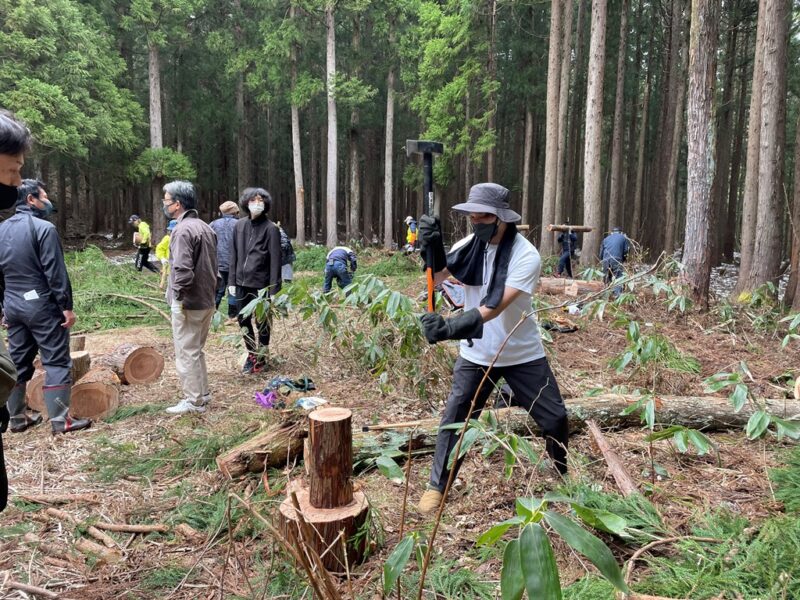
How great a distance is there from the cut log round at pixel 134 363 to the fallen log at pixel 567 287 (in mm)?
7280

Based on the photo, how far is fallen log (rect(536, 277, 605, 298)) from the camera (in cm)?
1108

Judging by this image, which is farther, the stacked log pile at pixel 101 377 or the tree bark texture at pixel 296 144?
the tree bark texture at pixel 296 144

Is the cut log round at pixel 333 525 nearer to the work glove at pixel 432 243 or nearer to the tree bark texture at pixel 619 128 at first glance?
the work glove at pixel 432 243

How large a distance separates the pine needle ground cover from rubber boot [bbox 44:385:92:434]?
5.8 inches

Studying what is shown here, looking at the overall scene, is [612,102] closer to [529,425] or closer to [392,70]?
[392,70]

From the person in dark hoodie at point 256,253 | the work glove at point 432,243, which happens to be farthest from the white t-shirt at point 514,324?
the person in dark hoodie at point 256,253

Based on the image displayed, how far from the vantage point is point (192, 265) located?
5055mm

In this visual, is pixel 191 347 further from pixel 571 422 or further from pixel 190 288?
pixel 571 422

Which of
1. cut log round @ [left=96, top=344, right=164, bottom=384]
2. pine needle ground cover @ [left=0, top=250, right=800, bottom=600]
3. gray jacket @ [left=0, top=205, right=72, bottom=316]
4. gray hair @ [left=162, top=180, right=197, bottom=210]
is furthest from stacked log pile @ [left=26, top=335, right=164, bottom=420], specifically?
gray hair @ [left=162, top=180, right=197, bottom=210]

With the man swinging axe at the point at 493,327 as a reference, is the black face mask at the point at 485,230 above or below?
above

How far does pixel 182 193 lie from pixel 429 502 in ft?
12.3

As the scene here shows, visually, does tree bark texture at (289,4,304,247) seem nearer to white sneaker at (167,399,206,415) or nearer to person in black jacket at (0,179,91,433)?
white sneaker at (167,399,206,415)

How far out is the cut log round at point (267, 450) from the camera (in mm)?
3781

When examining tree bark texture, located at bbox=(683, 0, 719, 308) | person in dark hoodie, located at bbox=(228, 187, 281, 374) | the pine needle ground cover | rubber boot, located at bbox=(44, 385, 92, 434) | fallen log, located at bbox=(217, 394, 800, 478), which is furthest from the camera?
tree bark texture, located at bbox=(683, 0, 719, 308)
